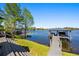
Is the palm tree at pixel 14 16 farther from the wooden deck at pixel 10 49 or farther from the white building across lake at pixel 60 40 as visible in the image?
the white building across lake at pixel 60 40

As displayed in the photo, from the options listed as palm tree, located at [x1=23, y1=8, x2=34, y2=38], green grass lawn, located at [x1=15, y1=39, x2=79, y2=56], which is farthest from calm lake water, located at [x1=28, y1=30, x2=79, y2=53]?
palm tree, located at [x1=23, y1=8, x2=34, y2=38]

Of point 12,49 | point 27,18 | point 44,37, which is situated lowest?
point 12,49

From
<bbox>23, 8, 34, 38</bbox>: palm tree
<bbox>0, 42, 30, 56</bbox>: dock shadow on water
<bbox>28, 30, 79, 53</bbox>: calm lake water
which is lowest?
<bbox>0, 42, 30, 56</bbox>: dock shadow on water

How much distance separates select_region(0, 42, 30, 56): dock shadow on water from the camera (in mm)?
4641

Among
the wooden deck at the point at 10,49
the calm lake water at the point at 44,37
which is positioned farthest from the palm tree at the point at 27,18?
the wooden deck at the point at 10,49

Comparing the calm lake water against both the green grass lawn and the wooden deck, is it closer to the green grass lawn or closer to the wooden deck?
the green grass lawn

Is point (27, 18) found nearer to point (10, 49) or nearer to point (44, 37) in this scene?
point (44, 37)

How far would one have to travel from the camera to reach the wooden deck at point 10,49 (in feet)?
15.2

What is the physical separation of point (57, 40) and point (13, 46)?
A: 164 cm

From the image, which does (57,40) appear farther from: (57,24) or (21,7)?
(21,7)

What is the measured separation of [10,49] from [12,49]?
4cm

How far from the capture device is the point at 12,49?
4.83 metres

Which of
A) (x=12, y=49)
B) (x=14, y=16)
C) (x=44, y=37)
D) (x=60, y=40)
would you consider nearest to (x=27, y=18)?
(x=14, y=16)

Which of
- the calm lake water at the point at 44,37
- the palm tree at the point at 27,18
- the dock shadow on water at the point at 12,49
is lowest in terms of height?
the dock shadow on water at the point at 12,49
